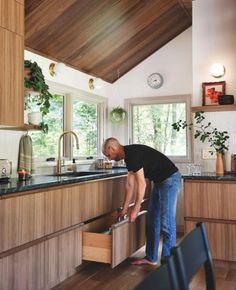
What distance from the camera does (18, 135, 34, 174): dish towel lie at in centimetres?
322

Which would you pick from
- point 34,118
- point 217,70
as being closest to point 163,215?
point 34,118

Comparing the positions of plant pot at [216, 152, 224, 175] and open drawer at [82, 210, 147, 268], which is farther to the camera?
plant pot at [216, 152, 224, 175]

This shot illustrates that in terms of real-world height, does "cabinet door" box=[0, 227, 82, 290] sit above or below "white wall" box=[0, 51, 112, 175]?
below

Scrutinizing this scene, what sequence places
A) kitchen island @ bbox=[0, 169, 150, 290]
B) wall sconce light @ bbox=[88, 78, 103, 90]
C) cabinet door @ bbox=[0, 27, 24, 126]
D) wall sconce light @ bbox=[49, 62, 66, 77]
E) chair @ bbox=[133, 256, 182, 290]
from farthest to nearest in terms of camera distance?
1. wall sconce light @ bbox=[88, 78, 103, 90]
2. wall sconce light @ bbox=[49, 62, 66, 77]
3. cabinet door @ bbox=[0, 27, 24, 126]
4. kitchen island @ bbox=[0, 169, 150, 290]
5. chair @ bbox=[133, 256, 182, 290]

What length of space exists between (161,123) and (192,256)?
13.0 ft

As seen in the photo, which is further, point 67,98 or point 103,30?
point 67,98

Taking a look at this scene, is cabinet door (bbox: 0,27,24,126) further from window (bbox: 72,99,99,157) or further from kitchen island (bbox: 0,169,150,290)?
window (bbox: 72,99,99,157)

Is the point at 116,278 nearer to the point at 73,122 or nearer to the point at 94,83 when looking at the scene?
the point at 73,122

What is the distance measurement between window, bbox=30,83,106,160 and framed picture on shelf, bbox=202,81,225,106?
1482 millimetres

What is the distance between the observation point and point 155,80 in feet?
16.2

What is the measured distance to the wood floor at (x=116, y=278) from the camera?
9.18ft

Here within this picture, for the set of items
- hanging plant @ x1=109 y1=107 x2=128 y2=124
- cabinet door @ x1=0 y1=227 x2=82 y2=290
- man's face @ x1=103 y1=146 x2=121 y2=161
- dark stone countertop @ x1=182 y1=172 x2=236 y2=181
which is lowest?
cabinet door @ x1=0 y1=227 x2=82 y2=290

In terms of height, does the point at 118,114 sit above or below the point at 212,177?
above

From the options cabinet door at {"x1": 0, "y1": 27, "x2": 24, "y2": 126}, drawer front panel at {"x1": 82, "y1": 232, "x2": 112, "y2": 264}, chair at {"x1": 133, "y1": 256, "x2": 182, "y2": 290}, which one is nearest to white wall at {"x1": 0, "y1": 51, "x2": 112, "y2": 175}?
cabinet door at {"x1": 0, "y1": 27, "x2": 24, "y2": 126}
